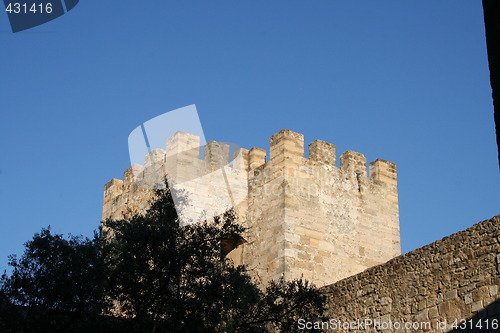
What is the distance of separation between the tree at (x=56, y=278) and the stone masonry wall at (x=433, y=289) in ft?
13.1

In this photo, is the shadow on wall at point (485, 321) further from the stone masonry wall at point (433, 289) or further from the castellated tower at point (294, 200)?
the castellated tower at point (294, 200)

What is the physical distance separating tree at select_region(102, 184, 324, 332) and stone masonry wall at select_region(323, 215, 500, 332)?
1.01 metres

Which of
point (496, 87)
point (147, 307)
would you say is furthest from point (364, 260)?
point (496, 87)

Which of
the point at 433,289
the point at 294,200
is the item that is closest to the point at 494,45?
the point at 433,289

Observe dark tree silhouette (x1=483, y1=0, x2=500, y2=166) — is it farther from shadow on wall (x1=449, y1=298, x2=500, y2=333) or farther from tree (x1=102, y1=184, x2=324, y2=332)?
tree (x1=102, y1=184, x2=324, y2=332)

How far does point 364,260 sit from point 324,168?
7.19ft

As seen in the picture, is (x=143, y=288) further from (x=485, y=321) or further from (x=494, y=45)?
(x=494, y=45)

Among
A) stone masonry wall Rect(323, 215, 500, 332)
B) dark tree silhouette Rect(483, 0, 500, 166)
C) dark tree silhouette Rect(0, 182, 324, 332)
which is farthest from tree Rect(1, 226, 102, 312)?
dark tree silhouette Rect(483, 0, 500, 166)

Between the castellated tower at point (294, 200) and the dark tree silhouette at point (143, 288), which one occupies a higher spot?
the castellated tower at point (294, 200)

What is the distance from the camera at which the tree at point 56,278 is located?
9281 mm

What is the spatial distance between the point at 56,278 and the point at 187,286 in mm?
1732

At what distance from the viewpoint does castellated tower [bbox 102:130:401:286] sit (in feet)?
47.6

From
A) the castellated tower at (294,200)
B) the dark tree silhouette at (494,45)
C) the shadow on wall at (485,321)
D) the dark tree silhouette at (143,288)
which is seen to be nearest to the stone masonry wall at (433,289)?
the shadow on wall at (485,321)

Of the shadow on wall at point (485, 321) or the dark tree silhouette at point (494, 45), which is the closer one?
the dark tree silhouette at point (494, 45)
